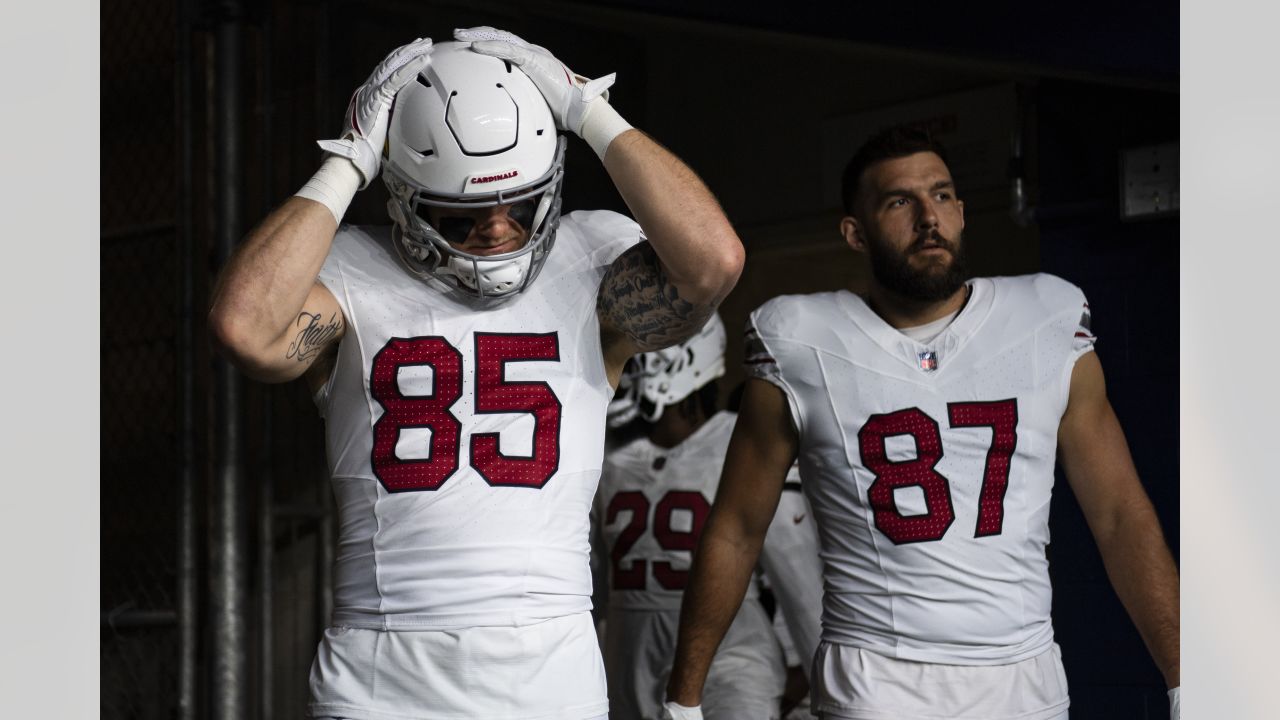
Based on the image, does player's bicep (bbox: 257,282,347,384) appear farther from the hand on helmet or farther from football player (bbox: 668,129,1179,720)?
football player (bbox: 668,129,1179,720)

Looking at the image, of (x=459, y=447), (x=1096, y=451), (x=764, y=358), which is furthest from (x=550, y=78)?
(x=1096, y=451)

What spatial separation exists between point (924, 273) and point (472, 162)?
1.37 meters

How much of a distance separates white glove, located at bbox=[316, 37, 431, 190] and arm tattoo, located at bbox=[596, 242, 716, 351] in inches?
20.5

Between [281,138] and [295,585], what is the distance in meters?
1.80

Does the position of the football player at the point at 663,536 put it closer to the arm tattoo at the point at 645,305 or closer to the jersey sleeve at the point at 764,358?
the jersey sleeve at the point at 764,358

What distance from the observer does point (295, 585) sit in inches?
223

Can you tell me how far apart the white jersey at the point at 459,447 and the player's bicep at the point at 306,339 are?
0.04m

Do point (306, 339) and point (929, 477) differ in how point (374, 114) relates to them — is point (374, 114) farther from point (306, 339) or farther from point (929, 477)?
point (929, 477)

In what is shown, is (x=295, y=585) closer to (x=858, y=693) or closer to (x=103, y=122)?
(x=103, y=122)

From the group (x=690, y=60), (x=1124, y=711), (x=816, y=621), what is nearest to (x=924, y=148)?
(x=816, y=621)

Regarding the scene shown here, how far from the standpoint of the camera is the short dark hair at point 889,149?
12.2 ft

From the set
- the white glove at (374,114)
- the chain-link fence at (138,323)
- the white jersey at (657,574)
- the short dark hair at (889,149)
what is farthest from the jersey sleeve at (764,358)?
the chain-link fence at (138,323)

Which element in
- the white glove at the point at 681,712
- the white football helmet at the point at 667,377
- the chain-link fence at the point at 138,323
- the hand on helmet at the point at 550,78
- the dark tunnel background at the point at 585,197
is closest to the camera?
the hand on helmet at the point at 550,78

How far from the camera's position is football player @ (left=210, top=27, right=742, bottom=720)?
102 inches
